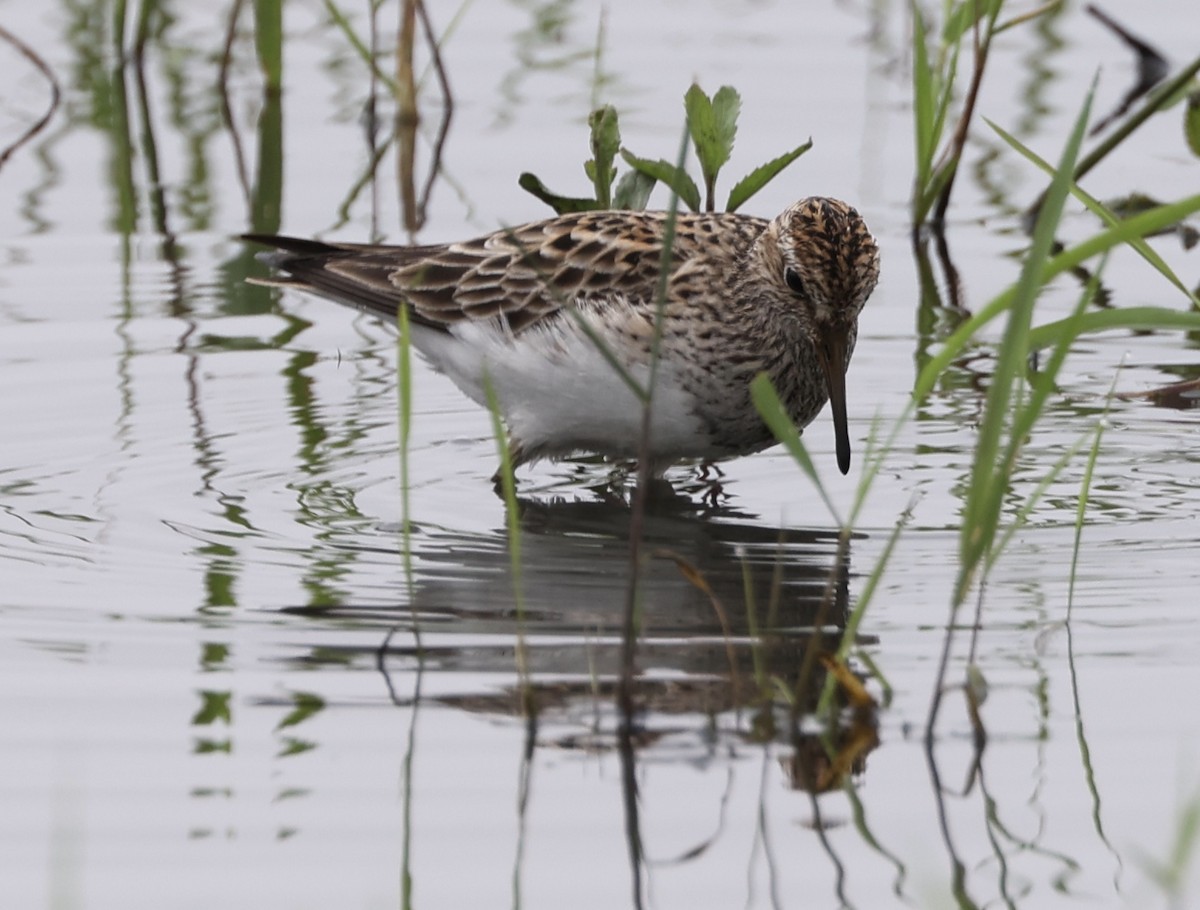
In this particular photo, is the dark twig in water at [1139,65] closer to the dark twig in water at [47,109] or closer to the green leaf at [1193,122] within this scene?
the green leaf at [1193,122]

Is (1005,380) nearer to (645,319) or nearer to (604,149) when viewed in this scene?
(645,319)

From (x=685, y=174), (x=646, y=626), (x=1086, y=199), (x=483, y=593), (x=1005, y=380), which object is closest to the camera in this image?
(x=1005, y=380)

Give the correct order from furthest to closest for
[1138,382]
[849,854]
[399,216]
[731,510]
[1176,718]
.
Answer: [399,216], [1138,382], [731,510], [1176,718], [849,854]

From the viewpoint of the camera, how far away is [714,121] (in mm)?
9297

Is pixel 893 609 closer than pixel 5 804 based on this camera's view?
No

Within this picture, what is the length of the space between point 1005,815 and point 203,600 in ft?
9.93

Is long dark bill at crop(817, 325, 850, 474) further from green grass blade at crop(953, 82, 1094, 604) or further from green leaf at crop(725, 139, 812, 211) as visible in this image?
green grass blade at crop(953, 82, 1094, 604)

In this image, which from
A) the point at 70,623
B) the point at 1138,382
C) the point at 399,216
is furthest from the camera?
the point at 399,216

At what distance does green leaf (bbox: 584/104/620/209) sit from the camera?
9.45 metres

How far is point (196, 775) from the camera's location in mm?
5609

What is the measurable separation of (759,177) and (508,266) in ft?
3.87

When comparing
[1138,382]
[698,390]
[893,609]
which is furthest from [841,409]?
[1138,382]

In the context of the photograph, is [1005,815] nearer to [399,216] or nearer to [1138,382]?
[1138,382]

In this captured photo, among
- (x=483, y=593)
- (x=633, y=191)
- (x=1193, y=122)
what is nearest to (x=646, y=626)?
(x=483, y=593)
